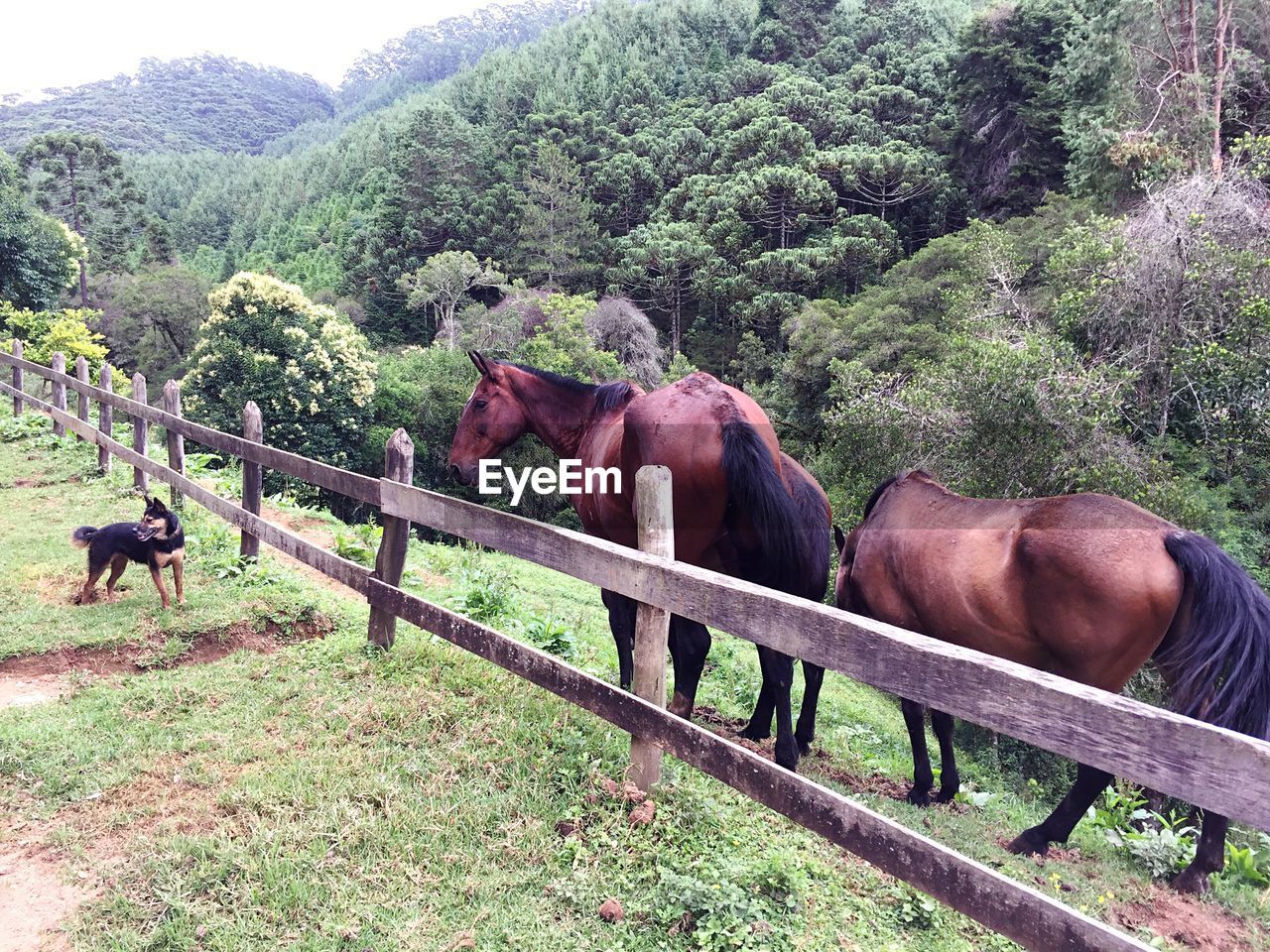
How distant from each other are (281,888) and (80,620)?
3.49 m

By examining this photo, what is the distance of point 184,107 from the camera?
125m

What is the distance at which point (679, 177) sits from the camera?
132 feet

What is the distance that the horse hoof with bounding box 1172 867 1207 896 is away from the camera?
3.07 metres

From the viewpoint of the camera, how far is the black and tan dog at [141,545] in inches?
186

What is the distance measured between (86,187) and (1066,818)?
59.4m

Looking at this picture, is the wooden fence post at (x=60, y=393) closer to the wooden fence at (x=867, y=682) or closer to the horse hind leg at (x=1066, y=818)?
the wooden fence at (x=867, y=682)

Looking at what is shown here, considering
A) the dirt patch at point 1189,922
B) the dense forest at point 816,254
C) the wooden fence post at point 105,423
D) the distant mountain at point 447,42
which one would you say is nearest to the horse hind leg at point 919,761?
the dirt patch at point 1189,922

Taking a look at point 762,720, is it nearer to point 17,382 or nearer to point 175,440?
point 175,440

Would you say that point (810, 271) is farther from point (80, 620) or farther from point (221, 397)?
point (80, 620)

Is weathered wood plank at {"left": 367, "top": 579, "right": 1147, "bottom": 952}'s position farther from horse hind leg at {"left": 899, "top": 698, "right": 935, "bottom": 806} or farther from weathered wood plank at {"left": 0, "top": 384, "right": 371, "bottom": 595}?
horse hind leg at {"left": 899, "top": 698, "right": 935, "bottom": 806}

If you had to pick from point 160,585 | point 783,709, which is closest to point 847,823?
point 783,709

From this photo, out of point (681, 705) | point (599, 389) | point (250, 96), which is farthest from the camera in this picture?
point (250, 96)

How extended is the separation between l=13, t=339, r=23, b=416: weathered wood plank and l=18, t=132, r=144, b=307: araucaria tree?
131 feet

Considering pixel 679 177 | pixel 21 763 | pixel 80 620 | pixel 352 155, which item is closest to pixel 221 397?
pixel 80 620
